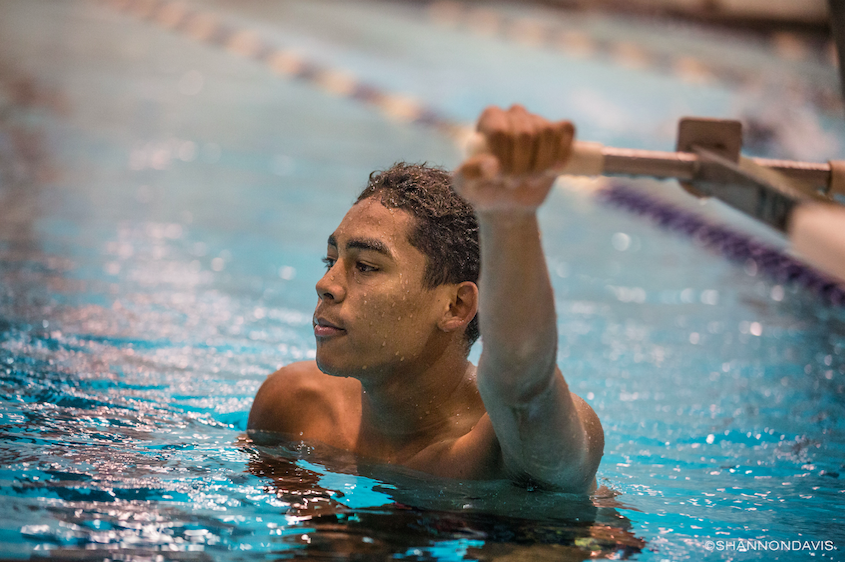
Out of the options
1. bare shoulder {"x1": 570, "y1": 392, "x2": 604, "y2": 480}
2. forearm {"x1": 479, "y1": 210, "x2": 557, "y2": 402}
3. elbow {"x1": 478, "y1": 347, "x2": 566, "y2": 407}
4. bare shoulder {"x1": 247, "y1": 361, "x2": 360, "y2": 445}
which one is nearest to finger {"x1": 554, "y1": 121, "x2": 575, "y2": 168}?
forearm {"x1": 479, "y1": 210, "x2": 557, "y2": 402}

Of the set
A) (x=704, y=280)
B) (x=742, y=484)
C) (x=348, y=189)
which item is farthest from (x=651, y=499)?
(x=348, y=189)

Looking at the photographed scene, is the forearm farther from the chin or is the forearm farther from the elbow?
the chin

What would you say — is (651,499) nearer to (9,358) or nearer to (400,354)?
(400,354)

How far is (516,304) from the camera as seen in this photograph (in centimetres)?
167

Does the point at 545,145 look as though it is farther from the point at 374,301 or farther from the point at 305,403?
the point at 305,403

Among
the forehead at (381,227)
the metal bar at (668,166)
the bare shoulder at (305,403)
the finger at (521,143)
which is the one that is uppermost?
the metal bar at (668,166)

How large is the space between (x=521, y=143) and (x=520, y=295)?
0.31 meters

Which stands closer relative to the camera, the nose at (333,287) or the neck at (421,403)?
Answer: the nose at (333,287)

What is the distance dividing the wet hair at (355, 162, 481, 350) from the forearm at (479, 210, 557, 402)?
55 cm

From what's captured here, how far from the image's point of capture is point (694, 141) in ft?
7.25

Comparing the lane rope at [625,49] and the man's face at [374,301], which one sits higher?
the lane rope at [625,49]

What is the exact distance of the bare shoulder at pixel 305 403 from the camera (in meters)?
2.65

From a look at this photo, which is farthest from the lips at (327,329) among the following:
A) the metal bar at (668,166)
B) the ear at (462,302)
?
the metal bar at (668,166)

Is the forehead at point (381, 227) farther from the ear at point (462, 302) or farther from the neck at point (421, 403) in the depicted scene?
the neck at point (421, 403)
